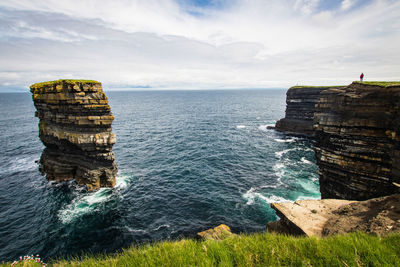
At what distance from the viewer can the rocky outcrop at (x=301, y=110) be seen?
60406mm

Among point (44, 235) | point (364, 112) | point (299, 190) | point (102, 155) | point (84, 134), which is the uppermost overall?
point (364, 112)

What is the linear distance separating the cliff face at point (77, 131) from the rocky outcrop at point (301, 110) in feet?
184

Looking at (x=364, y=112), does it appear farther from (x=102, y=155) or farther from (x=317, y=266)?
(x=102, y=155)

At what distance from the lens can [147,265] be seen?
6.14m

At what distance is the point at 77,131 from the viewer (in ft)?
96.3

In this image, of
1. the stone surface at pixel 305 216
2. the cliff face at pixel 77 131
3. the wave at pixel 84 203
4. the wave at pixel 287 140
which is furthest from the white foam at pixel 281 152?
the cliff face at pixel 77 131

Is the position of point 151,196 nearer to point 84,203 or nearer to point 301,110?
point 84,203

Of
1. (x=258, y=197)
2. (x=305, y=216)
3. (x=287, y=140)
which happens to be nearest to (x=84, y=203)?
(x=258, y=197)

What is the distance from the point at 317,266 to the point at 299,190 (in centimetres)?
2690

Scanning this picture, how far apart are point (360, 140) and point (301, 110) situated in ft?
160

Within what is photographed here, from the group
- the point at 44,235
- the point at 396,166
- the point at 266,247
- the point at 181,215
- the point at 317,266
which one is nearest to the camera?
the point at 317,266

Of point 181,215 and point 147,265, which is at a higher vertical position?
point 147,265

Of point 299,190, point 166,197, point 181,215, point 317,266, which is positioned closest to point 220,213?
point 181,215

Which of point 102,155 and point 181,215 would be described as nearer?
point 181,215
